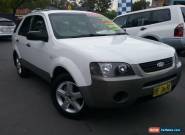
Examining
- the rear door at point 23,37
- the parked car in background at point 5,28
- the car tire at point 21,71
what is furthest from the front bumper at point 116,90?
the parked car in background at point 5,28

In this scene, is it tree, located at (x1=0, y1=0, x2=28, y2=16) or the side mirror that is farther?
tree, located at (x1=0, y1=0, x2=28, y2=16)

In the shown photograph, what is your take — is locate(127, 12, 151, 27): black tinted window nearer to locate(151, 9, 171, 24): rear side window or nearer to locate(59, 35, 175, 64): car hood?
locate(151, 9, 171, 24): rear side window

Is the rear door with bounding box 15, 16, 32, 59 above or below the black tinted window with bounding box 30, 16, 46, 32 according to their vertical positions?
below

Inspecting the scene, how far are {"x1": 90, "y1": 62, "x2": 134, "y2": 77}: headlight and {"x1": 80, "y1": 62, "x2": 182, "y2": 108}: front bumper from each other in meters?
0.07

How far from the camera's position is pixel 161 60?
13.6ft

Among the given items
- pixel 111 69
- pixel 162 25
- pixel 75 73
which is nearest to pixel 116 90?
pixel 111 69

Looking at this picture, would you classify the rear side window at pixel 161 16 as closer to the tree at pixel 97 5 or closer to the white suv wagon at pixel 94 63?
the white suv wagon at pixel 94 63

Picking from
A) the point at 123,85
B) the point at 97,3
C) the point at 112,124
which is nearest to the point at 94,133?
the point at 112,124

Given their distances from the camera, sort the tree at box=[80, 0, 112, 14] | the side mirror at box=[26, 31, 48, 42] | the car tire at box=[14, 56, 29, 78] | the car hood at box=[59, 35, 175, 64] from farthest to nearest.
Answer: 1. the tree at box=[80, 0, 112, 14]
2. the car tire at box=[14, 56, 29, 78]
3. the side mirror at box=[26, 31, 48, 42]
4. the car hood at box=[59, 35, 175, 64]

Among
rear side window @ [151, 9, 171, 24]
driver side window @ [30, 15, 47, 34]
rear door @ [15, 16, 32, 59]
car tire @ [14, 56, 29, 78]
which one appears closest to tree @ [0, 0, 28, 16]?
rear side window @ [151, 9, 171, 24]

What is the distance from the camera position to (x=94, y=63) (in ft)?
12.4

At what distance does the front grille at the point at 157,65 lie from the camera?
3906 millimetres

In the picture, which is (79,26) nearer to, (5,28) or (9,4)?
(5,28)

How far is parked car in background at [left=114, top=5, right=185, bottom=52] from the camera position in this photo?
7.65 m
